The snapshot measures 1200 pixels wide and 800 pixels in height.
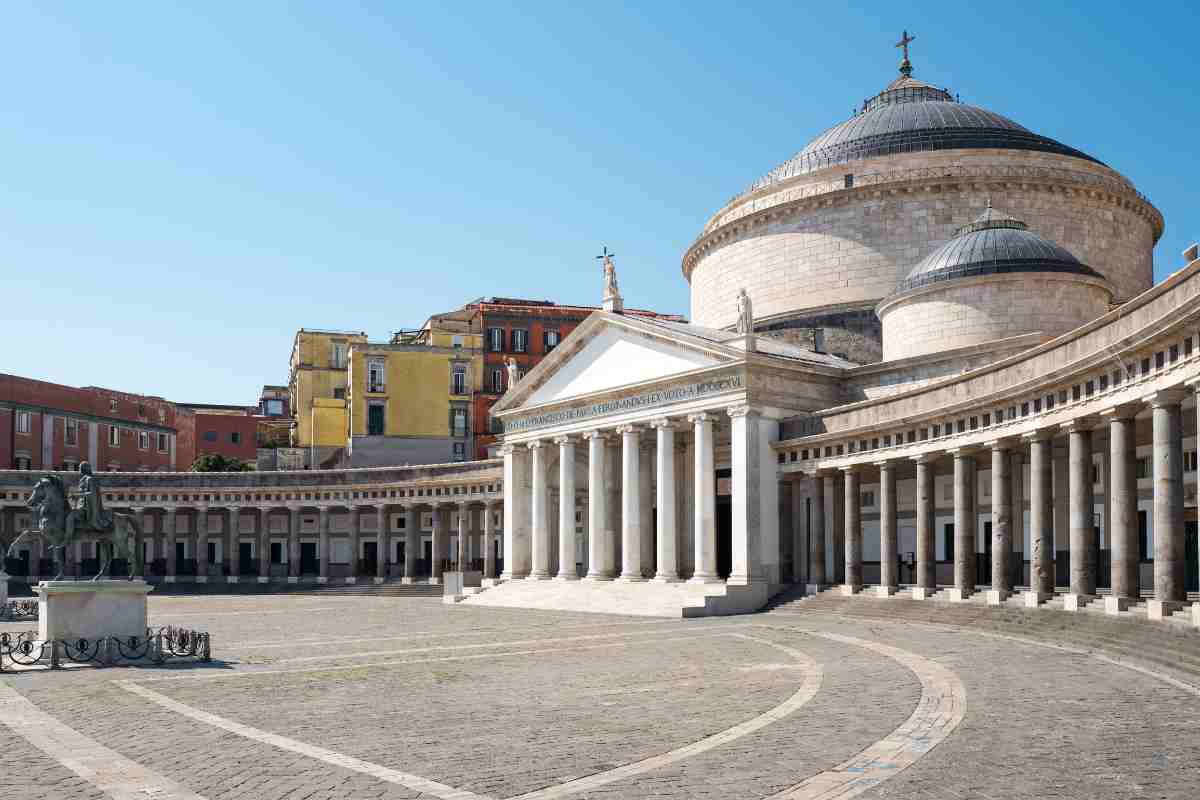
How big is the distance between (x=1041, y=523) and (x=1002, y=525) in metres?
2.41

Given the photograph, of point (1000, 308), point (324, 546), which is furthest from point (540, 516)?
point (1000, 308)

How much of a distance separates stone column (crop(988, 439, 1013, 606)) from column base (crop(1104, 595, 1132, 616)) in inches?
270

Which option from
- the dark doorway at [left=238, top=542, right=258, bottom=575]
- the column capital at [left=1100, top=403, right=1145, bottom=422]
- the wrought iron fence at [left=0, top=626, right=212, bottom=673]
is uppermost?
the column capital at [left=1100, top=403, right=1145, bottom=422]

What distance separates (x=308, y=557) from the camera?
79500 millimetres

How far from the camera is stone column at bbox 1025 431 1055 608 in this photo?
32656mm

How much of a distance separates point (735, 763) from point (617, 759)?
1.44 m

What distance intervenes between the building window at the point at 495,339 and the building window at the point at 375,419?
9727 mm

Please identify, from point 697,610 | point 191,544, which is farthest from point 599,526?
point 191,544

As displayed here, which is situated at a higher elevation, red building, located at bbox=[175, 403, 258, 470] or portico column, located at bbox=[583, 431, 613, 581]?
red building, located at bbox=[175, 403, 258, 470]

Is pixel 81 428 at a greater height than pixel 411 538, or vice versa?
pixel 81 428

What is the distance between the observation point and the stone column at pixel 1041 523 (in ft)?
107

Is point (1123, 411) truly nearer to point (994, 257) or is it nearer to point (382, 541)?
point (994, 257)

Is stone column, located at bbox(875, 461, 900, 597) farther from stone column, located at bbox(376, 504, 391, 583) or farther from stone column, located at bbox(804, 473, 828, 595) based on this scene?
stone column, located at bbox(376, 504, 391, 583)

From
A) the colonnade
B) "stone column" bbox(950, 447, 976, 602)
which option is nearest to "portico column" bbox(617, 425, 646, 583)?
the colonnade
